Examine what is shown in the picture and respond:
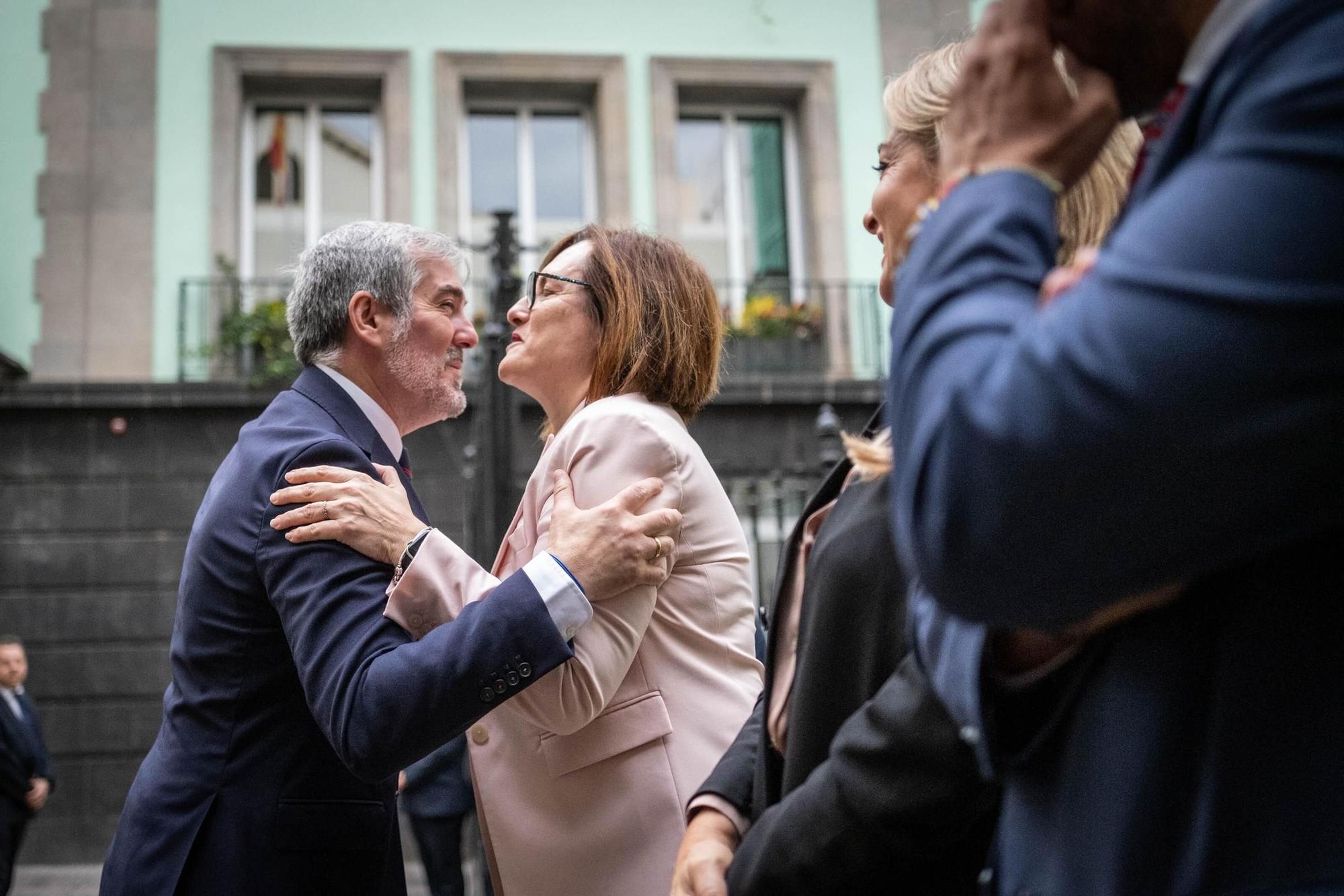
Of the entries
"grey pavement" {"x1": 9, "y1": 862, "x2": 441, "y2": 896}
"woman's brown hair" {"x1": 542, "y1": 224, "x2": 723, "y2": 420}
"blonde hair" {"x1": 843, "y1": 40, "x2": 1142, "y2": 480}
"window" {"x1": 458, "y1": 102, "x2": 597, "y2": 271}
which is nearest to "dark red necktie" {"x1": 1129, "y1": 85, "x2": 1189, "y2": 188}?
"blonde hair" {"x1": 843, "y1": 40, "x2": 1142, "y2": 480}

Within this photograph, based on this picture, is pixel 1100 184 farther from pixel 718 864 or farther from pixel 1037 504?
pixel 718 864

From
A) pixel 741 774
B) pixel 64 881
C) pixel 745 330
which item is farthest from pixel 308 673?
pixel 745 330

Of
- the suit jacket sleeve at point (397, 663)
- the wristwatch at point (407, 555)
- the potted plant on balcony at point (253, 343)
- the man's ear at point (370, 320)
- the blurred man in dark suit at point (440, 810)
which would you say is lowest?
the blurred man in dark suit at point (440, 810)

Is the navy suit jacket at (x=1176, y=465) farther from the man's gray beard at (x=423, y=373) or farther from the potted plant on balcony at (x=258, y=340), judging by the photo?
the potted plant on balcony at (x=258, y=340)

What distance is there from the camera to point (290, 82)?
12.6 metres

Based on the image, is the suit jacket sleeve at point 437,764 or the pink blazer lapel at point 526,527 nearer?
the pink blazer lapel at point 526,527

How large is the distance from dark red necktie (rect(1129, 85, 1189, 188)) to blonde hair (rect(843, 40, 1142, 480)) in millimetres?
208

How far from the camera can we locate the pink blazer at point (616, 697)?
215 centimetres

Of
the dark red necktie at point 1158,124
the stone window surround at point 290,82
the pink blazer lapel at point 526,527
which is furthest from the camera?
the stone window surround at point 290,82

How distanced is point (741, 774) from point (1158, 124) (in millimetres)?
1004

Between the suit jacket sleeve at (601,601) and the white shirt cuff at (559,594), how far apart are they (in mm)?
49

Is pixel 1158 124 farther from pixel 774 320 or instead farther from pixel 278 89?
pixel 278 89

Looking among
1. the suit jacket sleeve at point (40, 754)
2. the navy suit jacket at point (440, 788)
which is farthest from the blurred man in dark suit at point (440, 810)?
the suit jacket sleeve at point (40, 754)

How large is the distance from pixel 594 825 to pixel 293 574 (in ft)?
2.26
